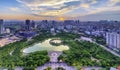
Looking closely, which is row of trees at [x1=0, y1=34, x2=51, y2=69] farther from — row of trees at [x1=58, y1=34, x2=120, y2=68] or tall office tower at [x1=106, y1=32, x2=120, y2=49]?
tall office tower at [x1=106, y1=32, x2=120, y2=49]

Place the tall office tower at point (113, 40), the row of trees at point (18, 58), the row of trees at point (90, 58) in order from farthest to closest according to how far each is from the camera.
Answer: the tall office tower at point (113, 40), the row of trees at point (90, 58), the row of trees at point (18, 58)

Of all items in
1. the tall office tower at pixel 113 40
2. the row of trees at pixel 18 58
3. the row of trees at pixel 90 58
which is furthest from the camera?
the tall office tower at pixel 113 40

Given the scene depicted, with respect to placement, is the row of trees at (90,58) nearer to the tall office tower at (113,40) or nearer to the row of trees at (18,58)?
the row of trees at (18,58)

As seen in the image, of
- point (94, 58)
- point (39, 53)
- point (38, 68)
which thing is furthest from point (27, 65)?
point (94, 58)

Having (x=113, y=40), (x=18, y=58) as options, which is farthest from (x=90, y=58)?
(x=113, y=40)

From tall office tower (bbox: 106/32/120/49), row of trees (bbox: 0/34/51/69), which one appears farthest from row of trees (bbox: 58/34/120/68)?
tall office tower (bbox: 106/32/120/49)

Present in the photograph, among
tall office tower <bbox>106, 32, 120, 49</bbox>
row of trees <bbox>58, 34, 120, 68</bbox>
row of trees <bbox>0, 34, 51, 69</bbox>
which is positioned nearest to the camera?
row of trees <bbox>0, 34, 51, 69</bbox>

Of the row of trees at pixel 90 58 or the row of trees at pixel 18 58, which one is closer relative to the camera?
the row of trees at pixel 18 58

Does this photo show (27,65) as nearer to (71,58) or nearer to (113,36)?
(71,58)

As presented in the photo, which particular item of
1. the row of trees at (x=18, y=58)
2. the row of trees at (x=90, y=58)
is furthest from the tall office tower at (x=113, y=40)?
the row of trees at (x=18, y=58)

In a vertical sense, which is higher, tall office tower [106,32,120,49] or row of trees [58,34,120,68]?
tall office tower [106,32,120,49]

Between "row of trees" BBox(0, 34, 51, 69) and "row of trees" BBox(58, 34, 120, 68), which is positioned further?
"row of trees" BBox(58, 34, 120, 68)

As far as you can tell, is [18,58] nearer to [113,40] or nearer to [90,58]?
[90,58]
